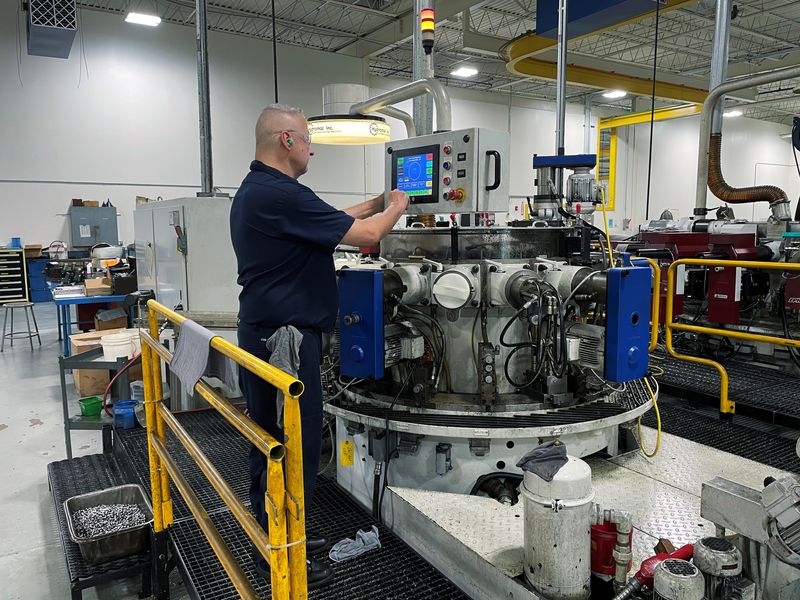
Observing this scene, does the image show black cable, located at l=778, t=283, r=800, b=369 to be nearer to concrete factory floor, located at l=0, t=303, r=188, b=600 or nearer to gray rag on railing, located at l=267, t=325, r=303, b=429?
gray rag on railing, located at l=267, t=325, r=303, b=429

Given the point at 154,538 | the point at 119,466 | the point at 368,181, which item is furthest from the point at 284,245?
the point at 368,181

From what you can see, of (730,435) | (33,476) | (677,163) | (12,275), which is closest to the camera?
(730,435)

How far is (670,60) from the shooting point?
1322 cm

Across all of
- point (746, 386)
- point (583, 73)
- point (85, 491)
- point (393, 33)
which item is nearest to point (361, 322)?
point (85, 491)

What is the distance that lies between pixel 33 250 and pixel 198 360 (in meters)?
9.29

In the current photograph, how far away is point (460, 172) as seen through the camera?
7.68 ft

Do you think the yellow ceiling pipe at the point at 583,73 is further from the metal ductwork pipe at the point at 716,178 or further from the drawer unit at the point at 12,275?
the drawer unit at the point at 12,275

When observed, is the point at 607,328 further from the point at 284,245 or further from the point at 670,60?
the point at 670,60

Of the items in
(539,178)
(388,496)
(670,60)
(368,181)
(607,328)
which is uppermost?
Result: (670,60)

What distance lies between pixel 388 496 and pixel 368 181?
35.9 feet

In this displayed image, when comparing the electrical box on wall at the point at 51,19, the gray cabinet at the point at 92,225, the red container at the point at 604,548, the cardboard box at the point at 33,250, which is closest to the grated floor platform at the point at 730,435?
the red container at the point at 604,548

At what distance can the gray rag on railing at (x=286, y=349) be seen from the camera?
1.68m

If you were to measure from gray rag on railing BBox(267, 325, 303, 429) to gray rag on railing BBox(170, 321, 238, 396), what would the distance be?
0.18m

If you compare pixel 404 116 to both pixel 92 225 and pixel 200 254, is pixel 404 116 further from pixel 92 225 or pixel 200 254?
pixel 92 225
